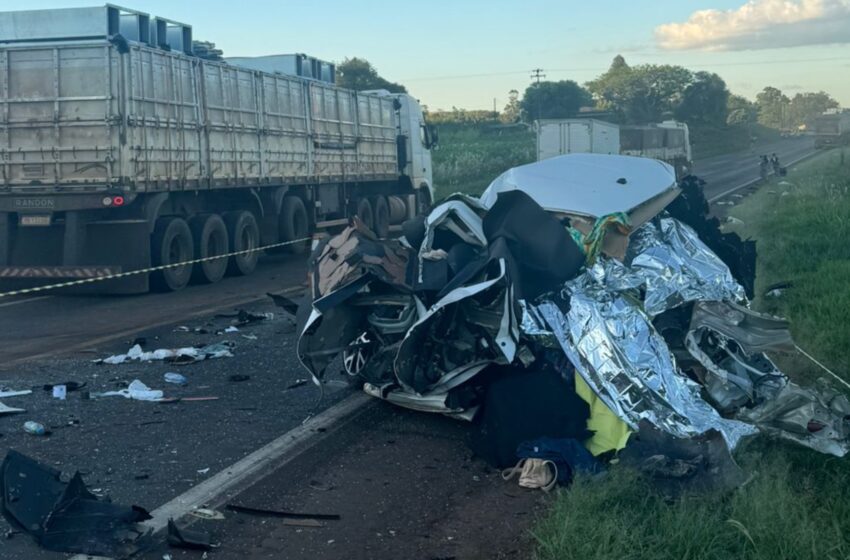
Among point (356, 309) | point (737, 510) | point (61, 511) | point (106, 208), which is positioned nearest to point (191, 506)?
point (61, 511)

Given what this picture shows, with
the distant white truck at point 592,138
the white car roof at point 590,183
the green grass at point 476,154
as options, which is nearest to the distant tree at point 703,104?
the green grass at point 476,154

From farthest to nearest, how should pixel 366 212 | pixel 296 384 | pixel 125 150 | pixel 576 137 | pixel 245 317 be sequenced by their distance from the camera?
pixel 576 137 → pixel 366 212 → pixel 125 150 → pixel 245 317 → pixel 296 384

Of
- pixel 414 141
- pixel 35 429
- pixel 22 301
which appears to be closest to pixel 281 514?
pixel 35 429

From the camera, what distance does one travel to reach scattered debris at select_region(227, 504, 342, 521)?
17.4 feet

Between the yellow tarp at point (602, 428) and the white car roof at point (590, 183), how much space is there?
1.86 m

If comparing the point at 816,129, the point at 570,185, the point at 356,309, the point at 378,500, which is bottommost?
the point at 378,500

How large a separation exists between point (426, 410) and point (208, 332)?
4479 mm

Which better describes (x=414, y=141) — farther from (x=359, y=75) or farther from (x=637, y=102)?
(x=637, y=102)

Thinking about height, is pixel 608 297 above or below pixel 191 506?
above

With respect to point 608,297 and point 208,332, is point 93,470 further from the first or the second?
point 208,332

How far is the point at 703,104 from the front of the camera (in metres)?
108

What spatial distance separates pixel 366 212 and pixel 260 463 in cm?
1798

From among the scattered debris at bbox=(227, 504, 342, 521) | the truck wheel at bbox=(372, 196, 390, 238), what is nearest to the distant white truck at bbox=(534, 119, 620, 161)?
the truck wheel at bbox=(372, 196, 390, 238)

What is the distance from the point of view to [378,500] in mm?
5625
